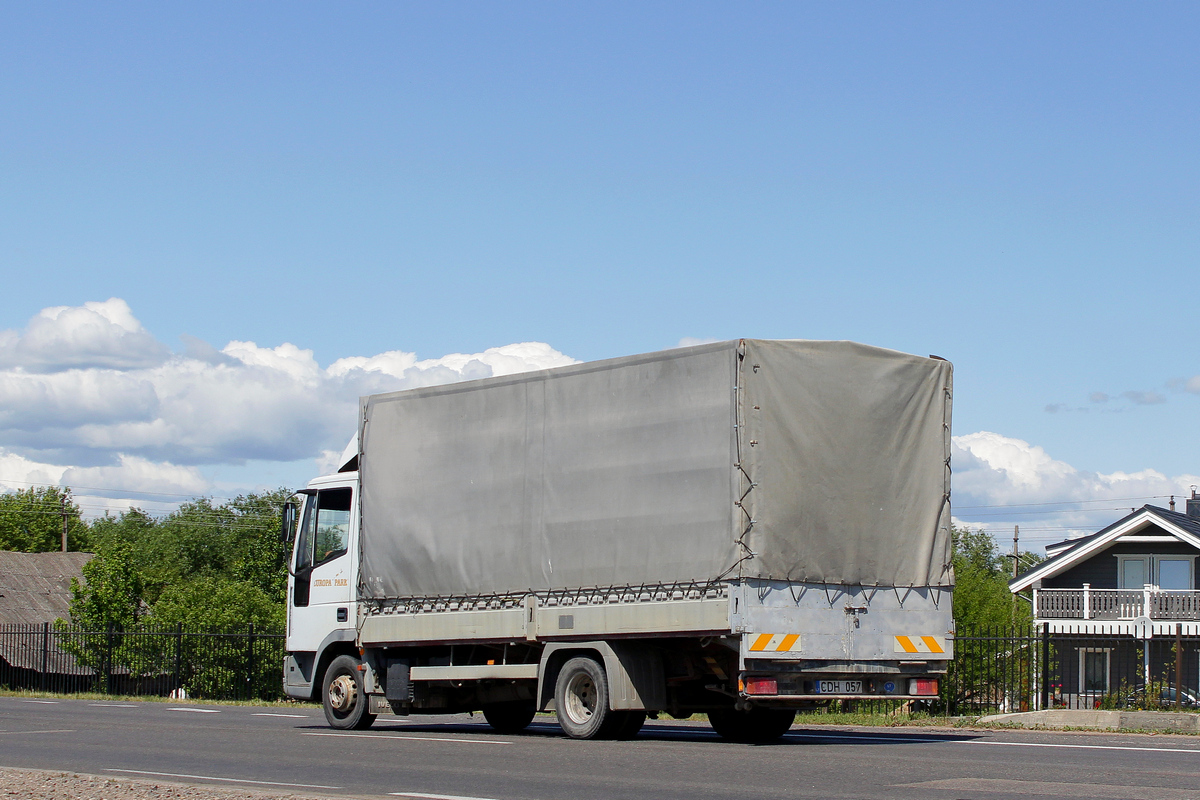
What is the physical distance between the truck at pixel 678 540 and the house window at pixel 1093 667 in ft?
103

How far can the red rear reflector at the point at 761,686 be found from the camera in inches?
500

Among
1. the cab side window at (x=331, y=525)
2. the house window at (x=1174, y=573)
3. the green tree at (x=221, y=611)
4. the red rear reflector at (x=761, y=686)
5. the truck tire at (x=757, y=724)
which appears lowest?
the green tree at (x=221, y=611)

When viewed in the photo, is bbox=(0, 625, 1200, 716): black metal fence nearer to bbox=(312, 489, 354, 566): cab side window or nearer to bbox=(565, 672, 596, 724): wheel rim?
bbox=(565, 672, 596, 724): wheel rim

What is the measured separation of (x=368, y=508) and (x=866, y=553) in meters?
6.12

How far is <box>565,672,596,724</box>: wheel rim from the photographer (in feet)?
45.9

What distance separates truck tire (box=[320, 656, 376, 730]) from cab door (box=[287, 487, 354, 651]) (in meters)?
0.44

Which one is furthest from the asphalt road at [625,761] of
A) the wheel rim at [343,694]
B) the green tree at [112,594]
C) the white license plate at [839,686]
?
the green tree at [112,594]

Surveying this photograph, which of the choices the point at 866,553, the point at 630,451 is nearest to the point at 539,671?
the point at 630,451

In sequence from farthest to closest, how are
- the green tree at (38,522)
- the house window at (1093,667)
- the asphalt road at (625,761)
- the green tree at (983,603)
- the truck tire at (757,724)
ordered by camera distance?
the green tree at (38,522) → the house window at (1093,667) → the green tree at (983,603) → the truck tire at (757,724) → the asphalt road at (625,761)

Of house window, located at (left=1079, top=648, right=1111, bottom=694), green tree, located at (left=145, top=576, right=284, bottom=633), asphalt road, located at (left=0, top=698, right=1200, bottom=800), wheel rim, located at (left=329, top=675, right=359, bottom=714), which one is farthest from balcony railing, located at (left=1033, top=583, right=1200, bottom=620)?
wheel rim, located at (left=329, top=675, right=359, bottom=714)

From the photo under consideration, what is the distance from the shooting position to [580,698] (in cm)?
1408

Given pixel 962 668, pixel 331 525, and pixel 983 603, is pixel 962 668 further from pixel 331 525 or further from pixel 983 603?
pixel 983 603

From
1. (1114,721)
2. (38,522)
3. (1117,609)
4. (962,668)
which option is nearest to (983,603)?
(1117,609)

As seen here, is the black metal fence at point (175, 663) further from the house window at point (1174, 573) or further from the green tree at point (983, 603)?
the house window at point (1174, 573)
